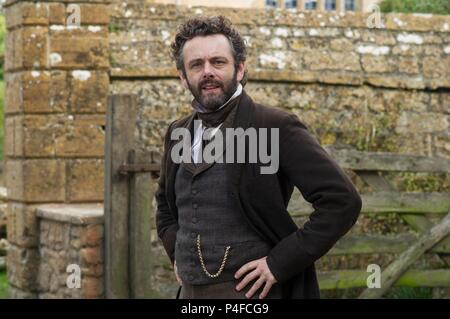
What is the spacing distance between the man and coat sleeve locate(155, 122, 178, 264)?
9.6 inches

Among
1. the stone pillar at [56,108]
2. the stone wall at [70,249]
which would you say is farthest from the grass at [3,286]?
the stone wall at [70,249]

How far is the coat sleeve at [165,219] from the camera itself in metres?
4.14

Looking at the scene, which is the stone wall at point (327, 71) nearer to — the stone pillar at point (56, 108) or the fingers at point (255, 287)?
the stone pillar at point (56, 108)

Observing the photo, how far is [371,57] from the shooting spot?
9055 mm

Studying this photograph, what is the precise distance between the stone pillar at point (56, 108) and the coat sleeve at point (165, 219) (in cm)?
408

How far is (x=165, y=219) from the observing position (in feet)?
13.8

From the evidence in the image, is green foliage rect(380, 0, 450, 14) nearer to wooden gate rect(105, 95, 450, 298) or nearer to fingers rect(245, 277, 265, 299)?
wooden gate rect(105, 95, 450, 298)

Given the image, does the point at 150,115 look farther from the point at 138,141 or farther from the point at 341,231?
the point at 341,231

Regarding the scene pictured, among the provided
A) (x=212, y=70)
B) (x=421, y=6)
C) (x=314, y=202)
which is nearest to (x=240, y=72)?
(x=212, y=70)

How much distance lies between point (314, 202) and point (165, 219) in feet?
2.65

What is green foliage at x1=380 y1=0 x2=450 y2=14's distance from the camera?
1221cm
